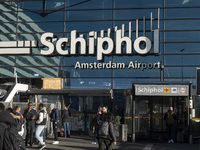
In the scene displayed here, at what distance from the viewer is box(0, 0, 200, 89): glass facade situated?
25875mm

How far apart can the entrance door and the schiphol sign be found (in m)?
3.80

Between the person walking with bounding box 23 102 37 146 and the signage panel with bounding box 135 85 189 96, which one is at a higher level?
the signage panel with bounding box 135 85 189 96

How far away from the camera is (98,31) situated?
87.6ft

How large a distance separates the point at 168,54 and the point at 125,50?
2677mm

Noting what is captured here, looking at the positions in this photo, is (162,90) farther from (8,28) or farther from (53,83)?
(8,28)

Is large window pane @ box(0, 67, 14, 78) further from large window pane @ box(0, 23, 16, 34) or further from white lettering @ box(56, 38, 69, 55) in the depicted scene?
white lettering @ box(56, 38, 69, 55)

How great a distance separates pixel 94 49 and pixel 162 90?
742cm

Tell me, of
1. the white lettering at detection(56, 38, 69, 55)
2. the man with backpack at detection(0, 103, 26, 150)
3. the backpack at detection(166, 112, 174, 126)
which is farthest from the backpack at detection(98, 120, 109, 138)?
the white lettering at detection(56, 38, 69, 55)

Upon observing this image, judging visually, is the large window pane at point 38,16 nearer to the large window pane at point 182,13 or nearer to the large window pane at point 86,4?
the large window pane at point 86,4

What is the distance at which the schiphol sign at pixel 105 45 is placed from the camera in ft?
84.5

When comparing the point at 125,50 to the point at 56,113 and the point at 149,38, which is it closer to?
the point at 149,38

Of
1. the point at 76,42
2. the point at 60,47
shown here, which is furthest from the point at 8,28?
the point at 76,42

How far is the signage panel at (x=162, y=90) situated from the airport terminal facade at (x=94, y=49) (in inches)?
181

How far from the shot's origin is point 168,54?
2594cm
